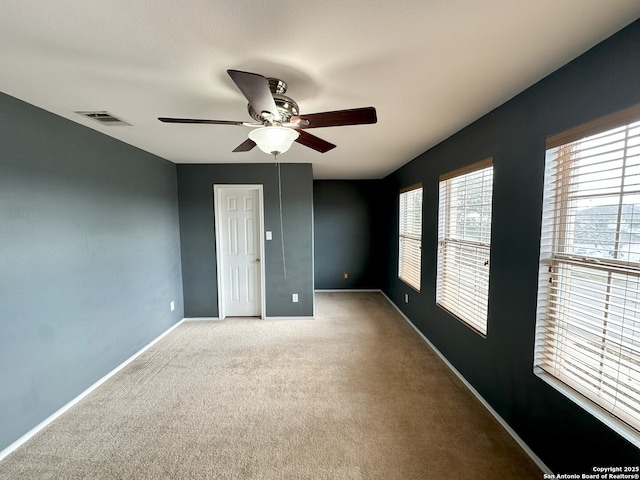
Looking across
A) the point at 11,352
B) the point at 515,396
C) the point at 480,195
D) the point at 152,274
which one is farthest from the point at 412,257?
the point at 11,352

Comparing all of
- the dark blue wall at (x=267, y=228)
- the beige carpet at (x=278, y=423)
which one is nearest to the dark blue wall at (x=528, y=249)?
the beige carpet at (x=278, y=423)

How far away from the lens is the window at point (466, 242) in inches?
83.5

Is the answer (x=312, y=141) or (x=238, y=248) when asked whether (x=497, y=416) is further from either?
(x=238, y=248)

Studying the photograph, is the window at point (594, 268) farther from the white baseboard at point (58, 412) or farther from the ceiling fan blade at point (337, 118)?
the white baseboard at point (58, 412)

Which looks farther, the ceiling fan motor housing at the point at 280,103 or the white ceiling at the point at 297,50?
the ceiling fan motor housing at the point at 280,103

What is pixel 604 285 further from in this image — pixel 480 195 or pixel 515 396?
Answer: pixel 480 195

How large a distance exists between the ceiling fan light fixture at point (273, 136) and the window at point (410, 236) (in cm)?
238

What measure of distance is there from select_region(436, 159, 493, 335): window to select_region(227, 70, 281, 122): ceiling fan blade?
1.73m

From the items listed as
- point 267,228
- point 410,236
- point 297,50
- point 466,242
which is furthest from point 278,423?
point 410,236

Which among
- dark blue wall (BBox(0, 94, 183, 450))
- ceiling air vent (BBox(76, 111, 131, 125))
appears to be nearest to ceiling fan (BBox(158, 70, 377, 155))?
ceiling air vent (BBox(76, 111, 131, 125))

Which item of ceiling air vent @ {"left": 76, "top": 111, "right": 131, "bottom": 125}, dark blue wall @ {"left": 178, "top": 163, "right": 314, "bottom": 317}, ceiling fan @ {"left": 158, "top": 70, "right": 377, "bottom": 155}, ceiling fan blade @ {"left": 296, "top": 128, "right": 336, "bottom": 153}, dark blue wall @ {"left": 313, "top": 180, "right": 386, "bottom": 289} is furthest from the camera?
dark blue wall @ {"left": 313, "top": 180, "right": 386, "bottom": 289}

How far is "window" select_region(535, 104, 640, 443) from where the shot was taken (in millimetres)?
1141

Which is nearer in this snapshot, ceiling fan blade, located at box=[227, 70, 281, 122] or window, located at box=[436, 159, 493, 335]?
ceiling fan blade, located at box=[227, 70, 281, 122]

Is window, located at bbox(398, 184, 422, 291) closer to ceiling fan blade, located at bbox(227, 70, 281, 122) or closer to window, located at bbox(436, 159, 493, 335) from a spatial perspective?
window, located at bbox(436, 159, 493, 335)
